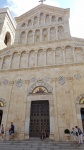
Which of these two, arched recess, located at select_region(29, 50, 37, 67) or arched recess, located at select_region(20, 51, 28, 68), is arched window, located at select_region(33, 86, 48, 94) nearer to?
arched recess, located at select_region(29, 50, 37, 67)

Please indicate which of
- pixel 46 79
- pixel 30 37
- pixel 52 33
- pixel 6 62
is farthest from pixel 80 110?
pixel 30 37

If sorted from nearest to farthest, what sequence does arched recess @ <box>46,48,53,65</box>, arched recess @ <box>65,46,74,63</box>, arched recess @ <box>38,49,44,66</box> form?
arched recess @ <box>65,46,74,63</box>, arched recess @ <box>46,48,53,65</box>, arched recess @ <box>38,49,44,66</box>

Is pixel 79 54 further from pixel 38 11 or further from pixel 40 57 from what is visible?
pixel 38 11

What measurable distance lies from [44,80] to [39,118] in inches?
137

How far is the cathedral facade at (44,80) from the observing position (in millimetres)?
10969

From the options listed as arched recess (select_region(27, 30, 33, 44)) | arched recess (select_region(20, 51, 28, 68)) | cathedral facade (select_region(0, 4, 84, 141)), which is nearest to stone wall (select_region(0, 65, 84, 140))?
cathedral facade (select_region(0, 4, 84, 141))

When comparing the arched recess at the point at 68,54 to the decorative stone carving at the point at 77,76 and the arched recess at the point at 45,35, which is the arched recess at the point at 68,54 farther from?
the arched recess at the point at 45,35

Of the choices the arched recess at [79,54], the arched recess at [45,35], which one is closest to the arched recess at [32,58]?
the arched recess at [45,35]

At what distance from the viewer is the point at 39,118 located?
1150 cm

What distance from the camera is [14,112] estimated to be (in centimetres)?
1171

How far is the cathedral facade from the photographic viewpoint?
36.0 ft

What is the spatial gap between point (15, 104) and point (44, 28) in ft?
32.6

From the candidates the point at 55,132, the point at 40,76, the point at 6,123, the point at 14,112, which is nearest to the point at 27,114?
the point at 14,112

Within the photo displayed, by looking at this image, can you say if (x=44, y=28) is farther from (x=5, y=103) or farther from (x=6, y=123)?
(x=6, y=123)
